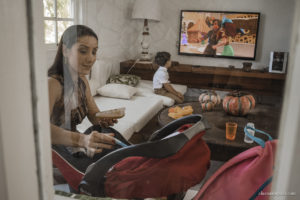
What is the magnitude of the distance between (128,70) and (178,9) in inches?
8.1

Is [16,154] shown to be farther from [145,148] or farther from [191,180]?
[191,180]

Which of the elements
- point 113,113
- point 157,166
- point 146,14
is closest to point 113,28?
point 146,14

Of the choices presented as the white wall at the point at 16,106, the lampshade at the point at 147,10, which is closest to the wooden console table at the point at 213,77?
the lampshade at the point at 147,10

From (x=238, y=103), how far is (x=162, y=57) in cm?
23

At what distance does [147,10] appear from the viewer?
57cm

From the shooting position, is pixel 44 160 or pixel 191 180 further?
pixel 191 180

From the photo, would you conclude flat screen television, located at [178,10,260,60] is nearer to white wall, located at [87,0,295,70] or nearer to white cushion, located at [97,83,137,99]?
white wall, located at [87,0,295,70]

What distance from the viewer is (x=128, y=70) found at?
68 cm

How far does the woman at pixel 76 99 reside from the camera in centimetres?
56

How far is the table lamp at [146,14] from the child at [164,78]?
34 mm

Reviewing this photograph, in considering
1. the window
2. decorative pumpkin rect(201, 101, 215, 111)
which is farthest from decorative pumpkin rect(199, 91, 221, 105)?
the window

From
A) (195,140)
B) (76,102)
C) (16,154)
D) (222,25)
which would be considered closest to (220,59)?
(222,25)

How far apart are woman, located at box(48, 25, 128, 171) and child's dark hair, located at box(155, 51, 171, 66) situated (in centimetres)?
16

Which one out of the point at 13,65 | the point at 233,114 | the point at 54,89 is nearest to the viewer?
the point at 13,65
